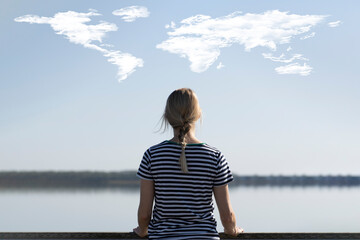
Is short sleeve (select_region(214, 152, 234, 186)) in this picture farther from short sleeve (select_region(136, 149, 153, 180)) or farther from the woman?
short sleeve (select_region(136, 149, 153, 180))

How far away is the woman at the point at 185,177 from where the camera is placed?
1.95 meters

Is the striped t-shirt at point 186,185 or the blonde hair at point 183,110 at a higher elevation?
the blonde hair at point 183,110

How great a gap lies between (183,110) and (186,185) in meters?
0.34

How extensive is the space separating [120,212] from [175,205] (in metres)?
23.5

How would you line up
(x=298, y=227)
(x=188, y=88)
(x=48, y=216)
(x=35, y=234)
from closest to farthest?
(x=188, y=88), (x=35, y=234), (x=298, y=227), (x=48, y=216)

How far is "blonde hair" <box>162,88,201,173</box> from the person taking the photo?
1.92m

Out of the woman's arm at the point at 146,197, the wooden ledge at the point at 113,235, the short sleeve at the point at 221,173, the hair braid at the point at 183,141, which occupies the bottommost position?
the wooden ledge at the point at 113,235

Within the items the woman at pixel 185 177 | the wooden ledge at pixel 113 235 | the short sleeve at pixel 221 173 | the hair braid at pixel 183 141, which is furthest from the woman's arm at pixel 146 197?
the wooden ledge at pixel 113 235

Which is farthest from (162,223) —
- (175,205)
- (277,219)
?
(277,219)

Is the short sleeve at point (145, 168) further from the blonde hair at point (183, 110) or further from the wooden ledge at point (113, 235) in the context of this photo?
the wooden ledge at point (113, 235)

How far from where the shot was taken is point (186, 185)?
6.45 feet

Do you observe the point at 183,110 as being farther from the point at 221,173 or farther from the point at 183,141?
the point at 221,173

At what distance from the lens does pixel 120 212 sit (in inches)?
974

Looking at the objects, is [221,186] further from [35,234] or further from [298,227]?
[298,227]
